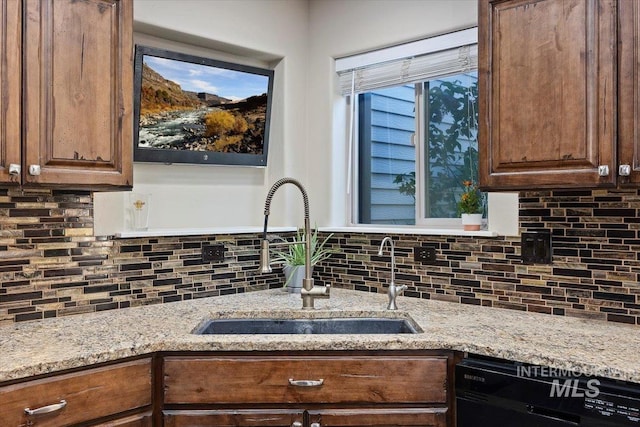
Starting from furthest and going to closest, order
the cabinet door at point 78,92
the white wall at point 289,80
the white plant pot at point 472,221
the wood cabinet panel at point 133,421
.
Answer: the white wall at point 289,80 < the white plant pot at point 472,221 < the cabinet door at point 78,92 < the wood cabinet panel at point 133,421

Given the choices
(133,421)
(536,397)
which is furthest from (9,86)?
(536,397)

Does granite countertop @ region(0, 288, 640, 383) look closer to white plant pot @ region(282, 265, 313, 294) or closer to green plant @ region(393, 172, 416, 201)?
white plant pot @ region(282, 265, 313, 294)

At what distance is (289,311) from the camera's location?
93.4 inches

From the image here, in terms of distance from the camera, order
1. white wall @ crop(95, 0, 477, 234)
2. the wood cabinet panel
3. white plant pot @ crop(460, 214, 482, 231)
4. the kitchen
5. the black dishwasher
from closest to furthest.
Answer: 1. the black dishwasher
2. the wood cabinet panel
3. the kitchen
4. white plant pot @ crop(460, 214, 482, 231)
5. white wall @ crop(95, 0, 477, 234)

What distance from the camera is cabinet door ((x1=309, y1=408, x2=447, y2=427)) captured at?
1.87m

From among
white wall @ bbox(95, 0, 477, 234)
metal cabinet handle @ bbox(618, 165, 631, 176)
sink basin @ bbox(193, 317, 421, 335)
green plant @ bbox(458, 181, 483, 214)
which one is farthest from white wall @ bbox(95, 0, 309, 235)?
metal cabinet handle @ bbox(618, 165, 631, 176)

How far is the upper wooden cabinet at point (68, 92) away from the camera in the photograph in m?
1.86

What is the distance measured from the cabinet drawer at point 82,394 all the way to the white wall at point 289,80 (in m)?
1.03

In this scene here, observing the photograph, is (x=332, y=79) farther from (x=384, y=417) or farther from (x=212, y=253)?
(x=384, y=417)

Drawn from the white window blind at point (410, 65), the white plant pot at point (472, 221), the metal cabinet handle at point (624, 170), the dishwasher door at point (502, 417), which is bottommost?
→ the dishwasher door at point (502, 417)

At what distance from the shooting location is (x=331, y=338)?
1899 mm

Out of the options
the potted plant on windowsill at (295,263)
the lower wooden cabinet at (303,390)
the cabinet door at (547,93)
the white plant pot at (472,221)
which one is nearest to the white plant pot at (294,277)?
the potted plant on windowsill at (295,263)

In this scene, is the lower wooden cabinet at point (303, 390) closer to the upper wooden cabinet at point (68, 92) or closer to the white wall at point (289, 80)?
the upper wooden cabinet at point (68, 92)

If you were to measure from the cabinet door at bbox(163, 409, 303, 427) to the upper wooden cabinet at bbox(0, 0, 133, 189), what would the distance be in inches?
32.4
